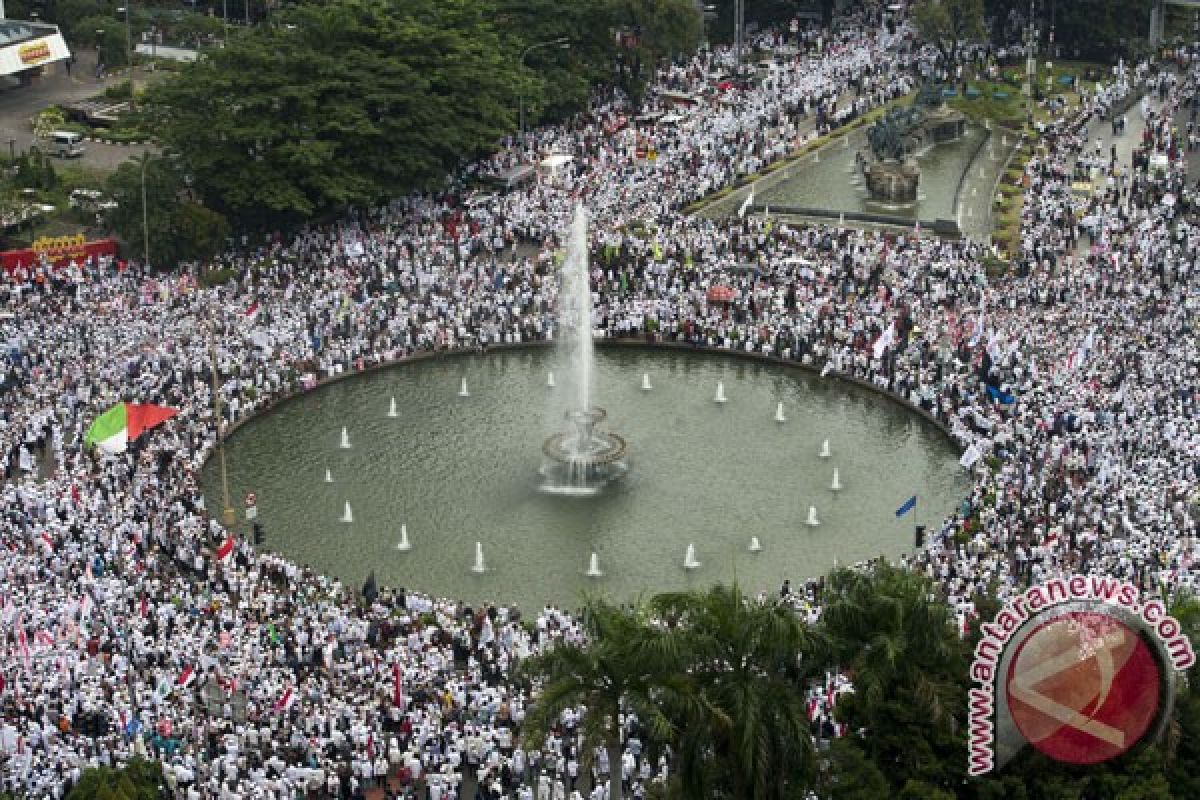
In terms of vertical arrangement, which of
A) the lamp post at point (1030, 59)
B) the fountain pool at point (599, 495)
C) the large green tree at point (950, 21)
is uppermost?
the large green tree at point (950, 21)

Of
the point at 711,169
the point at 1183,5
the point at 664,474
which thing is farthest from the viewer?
the point at 1183,5

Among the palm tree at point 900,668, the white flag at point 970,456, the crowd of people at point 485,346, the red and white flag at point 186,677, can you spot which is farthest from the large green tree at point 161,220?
the palm tree at point 900,668

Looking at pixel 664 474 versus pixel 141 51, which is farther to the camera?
pixel 141 51

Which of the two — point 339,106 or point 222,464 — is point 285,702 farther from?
point 339,106

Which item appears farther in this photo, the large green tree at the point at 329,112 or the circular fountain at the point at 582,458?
the large green tree at the point at 329,112

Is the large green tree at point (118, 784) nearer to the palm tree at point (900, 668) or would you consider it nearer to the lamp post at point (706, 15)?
the palm tree at point (900, 668)

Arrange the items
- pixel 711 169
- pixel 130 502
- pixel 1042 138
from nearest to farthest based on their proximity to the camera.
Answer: pixel 130 502 → pixel 711 169 → pixel 1042 138

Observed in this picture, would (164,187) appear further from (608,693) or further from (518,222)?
(608,693)

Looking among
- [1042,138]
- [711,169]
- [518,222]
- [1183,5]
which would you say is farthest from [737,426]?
[1183,5]
